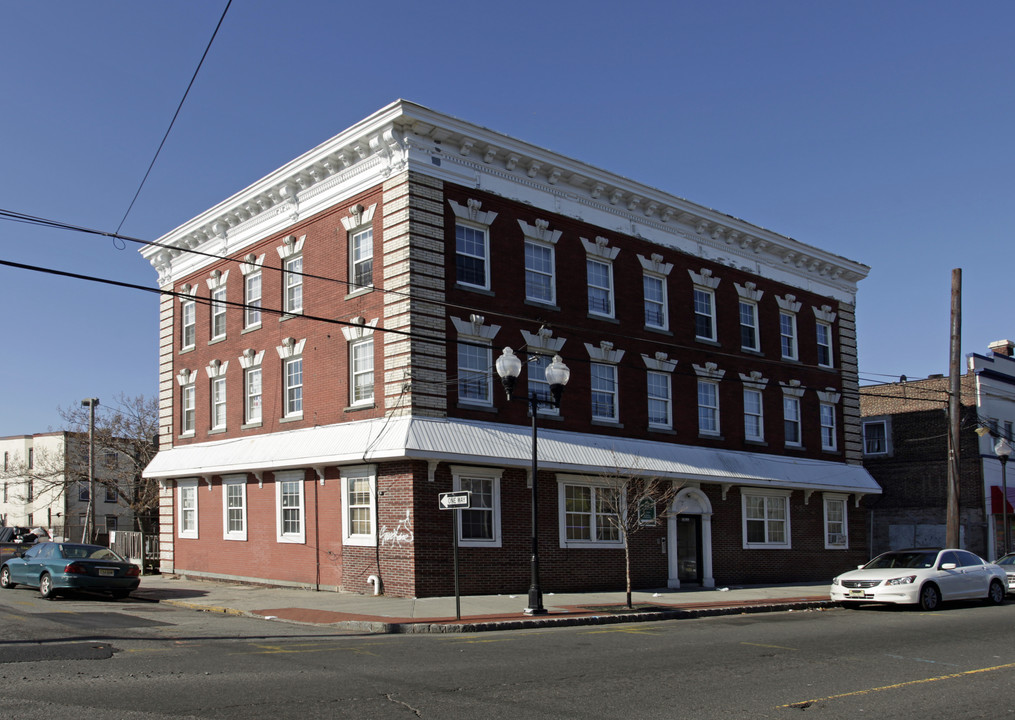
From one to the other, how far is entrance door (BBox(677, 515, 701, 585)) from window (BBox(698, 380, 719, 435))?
2.78 meters

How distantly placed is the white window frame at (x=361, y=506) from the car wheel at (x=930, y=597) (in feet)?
39.4

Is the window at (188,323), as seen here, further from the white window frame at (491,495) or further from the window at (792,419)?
the window at (792,419)

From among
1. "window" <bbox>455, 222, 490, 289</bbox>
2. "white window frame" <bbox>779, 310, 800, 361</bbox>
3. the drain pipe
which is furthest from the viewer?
"white window frame" <bbox>779, 310, 800, 361</bbox>

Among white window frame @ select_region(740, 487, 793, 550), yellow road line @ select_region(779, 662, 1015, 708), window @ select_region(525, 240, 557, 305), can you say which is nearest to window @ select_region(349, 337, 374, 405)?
window @ select_region(525, 240, 557, 305)

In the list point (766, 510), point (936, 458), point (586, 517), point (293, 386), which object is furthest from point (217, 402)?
point (936, 458)

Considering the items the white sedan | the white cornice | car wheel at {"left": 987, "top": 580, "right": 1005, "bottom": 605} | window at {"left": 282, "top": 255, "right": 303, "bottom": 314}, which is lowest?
car wheel at {"left": 987, "top": 580, "right": 1005, "bottom": 605}

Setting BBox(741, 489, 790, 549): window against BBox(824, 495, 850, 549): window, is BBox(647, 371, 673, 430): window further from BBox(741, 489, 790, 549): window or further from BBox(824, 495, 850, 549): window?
BBox(824, 495, 850, 549): window

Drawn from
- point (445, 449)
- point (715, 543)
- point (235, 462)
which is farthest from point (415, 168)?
point (715, 543)

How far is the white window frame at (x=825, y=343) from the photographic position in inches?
1292

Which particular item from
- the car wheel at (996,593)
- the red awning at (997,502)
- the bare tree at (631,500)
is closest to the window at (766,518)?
the bare tree at (631,500)

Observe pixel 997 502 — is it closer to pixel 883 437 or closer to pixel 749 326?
pixel 883 437

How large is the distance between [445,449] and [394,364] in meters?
→ 2.37

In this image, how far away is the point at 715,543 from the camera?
27.1m

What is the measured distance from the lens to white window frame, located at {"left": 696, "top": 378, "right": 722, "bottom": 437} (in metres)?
28.0
